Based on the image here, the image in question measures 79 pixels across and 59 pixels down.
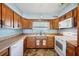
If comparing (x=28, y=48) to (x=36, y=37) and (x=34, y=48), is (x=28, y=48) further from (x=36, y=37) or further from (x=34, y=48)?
(x=36, y=37)

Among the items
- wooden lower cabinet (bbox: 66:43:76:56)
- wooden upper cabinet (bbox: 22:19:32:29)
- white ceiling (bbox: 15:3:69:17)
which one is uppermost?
white ceiling (bbox: 15:3:69:17)

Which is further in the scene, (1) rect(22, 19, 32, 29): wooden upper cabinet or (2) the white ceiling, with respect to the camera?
(1) rect(22, 19, 32, 29): wooden upper cabinet

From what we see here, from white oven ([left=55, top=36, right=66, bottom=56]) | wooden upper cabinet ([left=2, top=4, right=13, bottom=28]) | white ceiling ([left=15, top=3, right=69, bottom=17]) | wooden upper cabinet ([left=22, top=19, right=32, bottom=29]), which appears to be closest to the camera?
wooden upper cabinet ([left=2, top=4, right=13, bottom=28])

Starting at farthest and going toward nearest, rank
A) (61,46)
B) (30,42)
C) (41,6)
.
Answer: (30,42), (41,6), (61,46)

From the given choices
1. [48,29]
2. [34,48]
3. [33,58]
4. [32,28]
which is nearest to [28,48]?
[34,48]

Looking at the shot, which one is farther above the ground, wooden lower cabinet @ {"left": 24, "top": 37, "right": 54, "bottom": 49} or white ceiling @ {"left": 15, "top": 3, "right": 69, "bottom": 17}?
white ceiling @ {"left": 15, "top": 3, "right": 69, "bottom": 17}

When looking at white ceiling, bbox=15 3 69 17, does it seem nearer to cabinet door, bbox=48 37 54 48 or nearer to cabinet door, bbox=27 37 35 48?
cabinet door, bbox=48 37 54 48

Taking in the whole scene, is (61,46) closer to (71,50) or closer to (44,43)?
(71,50)

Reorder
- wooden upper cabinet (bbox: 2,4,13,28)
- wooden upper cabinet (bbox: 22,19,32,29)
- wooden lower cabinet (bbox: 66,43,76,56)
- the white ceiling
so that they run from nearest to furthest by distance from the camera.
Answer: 1. wooden lower cabinet (bbox: 66,43,76,56)
2. wooden upper cabinet (bbox: 2,4,13,28)
3. the white ceiling
4. wooden upper cabinet (bbox: 22,19,32,29)

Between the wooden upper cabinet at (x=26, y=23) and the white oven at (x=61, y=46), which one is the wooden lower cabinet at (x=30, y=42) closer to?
the wooden upper cabinet at (x=26, y=23)

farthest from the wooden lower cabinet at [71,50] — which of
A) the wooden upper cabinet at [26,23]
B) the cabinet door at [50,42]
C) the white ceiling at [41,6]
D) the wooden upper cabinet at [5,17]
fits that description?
the wooden upper cabinet at [26,23]

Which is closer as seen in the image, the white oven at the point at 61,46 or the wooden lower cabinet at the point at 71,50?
the wooden lower cabinet at the point at 71,50

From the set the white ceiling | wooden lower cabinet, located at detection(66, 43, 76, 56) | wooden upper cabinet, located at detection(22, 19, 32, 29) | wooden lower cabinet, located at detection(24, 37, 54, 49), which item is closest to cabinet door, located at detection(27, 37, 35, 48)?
wooden lower cabinet, located at detection(24, 37, 54, 49)

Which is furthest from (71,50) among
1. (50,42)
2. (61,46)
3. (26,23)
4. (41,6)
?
(26,23)
